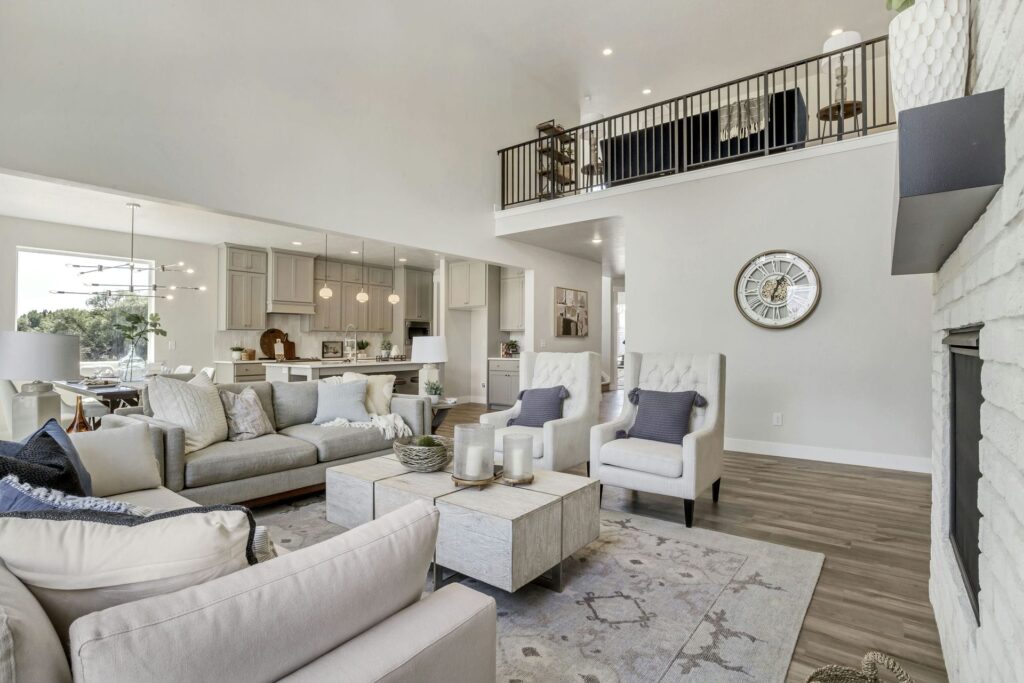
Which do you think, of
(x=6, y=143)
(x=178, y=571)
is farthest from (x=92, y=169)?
(x=178, y=571)

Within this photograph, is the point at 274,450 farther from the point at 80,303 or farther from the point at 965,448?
the point at 80,303

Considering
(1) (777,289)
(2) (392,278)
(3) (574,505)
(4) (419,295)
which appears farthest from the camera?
(4) (419,295)

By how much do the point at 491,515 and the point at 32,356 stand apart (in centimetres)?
234

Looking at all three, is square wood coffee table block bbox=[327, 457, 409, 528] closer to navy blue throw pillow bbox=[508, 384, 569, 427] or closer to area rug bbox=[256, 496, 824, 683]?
area rug bbox=[256, 496, 824, 683]

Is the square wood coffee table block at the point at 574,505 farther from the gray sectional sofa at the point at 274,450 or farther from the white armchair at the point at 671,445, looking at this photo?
the gray sectional sofa at the point at 274,450

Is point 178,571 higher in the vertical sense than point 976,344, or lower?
lower

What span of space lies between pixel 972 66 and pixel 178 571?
202cm

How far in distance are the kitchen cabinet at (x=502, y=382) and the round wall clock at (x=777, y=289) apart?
3.97m

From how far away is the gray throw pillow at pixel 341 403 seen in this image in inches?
163

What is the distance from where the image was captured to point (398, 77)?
581 cm

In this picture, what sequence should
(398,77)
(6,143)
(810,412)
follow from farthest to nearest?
(398,77) → (810,412) → (6,143)

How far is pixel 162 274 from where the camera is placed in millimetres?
7945

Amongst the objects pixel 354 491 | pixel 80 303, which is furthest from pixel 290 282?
pixel 354 491

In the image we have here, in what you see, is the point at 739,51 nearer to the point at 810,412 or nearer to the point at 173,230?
the point at 810,412
